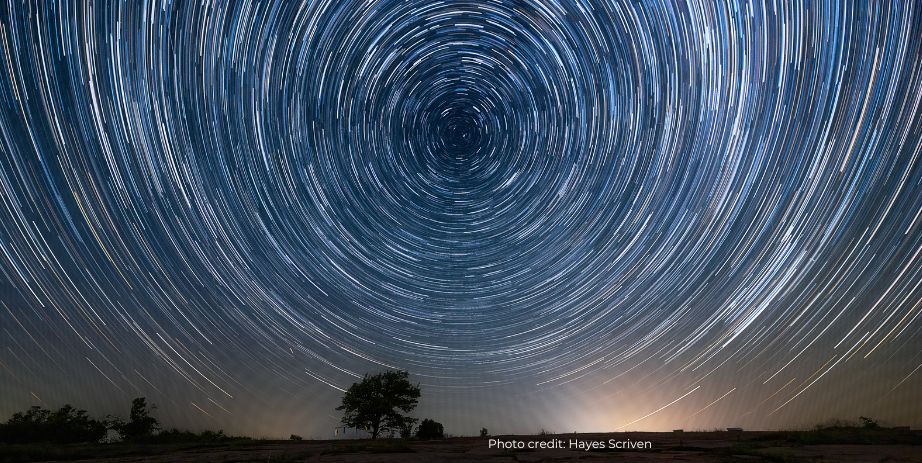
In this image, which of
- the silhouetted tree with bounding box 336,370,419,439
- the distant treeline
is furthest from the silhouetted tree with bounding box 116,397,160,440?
the silhouetted tree with bounding box 336,370,419,439

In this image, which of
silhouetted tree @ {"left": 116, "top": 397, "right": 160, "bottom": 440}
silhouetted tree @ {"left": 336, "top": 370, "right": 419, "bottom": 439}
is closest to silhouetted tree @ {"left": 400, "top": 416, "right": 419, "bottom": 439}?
silhouetted tree @ {"left": 336, "top": 370, "right": 419, "bottom": 439}

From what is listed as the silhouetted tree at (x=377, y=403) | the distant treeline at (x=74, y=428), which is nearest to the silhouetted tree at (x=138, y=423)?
the distant treeline at (x=74, y=428)

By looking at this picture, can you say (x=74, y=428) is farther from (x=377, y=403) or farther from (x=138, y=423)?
(x=377, y=403)

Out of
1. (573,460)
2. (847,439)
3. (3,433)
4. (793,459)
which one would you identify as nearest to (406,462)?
(573,460)

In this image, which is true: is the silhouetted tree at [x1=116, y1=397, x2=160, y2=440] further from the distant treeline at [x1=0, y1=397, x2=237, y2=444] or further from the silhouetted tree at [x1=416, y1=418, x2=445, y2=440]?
the silhouetted tree at [x1=416, y1=418, x2=445, y2=440]

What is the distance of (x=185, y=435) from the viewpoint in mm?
24969

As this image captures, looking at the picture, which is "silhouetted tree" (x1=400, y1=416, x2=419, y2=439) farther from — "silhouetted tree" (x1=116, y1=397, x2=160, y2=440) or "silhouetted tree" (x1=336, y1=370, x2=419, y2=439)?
"silhouetted tree" (x1=116, y1=397, x2=160, y2=440)

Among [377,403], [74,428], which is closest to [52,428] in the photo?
[74,428]

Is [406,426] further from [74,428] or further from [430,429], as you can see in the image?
[74,428]

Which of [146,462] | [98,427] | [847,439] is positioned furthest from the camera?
[98,427]

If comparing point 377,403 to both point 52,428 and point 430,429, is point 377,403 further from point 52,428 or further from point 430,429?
point 52,428

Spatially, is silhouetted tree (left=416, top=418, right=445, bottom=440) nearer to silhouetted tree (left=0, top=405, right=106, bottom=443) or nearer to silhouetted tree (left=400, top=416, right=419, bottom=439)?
silhouetted tree (left=400, top=416, right=419, bottom=439)

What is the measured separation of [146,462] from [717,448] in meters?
9.01

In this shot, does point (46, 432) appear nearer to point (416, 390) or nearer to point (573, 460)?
point (416, 390)
